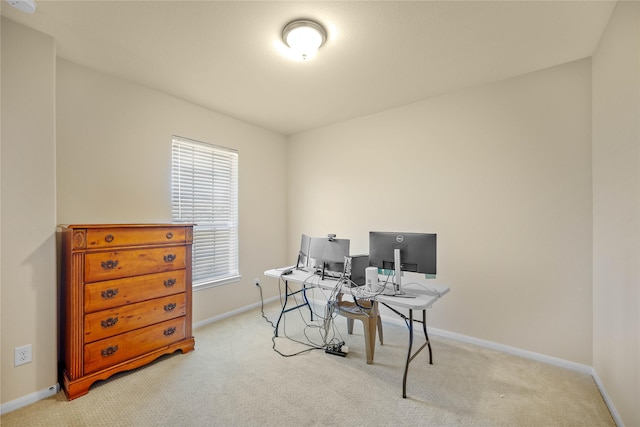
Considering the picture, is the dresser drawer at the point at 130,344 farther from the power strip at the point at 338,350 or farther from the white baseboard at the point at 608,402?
the white baseboard at the point at 608,402

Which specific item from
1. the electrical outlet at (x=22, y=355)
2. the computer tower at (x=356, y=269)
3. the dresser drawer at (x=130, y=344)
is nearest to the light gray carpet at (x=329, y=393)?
the dresser drawer at (x=130, y=344)

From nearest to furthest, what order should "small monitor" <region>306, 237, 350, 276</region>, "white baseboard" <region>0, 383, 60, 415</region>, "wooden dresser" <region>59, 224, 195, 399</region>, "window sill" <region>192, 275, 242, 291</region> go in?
"white baseboard" <region>0, 383, 60, 415</region> < "wooden dresser" <region>59, 224, 195, 399</region> < "small monitor" <region>306, 237, 350, 276</region> < "window sill" <region>192, 275, 242, 291</region>

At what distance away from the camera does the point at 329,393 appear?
2.03 metres

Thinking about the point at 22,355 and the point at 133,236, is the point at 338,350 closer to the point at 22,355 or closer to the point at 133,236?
the point at 133,236

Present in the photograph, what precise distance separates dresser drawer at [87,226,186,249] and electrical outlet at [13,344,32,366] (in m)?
0.79

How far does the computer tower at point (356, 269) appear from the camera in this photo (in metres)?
2.55

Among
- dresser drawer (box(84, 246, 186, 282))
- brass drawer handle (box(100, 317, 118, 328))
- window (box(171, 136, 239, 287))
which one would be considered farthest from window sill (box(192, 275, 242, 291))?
brass drawer handle (box(100, 317, 118, 328))

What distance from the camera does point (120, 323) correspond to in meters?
2.19

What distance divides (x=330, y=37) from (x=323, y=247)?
1.87 m

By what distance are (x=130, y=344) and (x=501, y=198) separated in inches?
143

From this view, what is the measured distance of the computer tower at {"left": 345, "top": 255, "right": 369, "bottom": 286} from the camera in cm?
255

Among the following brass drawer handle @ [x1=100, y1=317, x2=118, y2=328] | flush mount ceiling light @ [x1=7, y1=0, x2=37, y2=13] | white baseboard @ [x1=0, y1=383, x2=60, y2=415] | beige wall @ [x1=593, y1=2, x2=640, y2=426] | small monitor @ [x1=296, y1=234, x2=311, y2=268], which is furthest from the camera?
small monitor @ [x1=296, y1=234, x2=311, y2=268]

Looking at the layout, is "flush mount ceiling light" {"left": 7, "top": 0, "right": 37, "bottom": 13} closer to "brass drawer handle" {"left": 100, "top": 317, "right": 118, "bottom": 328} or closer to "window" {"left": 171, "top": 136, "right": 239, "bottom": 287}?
"window" {"left": 171, "top": 136, "right": 239, "bottom": 287}

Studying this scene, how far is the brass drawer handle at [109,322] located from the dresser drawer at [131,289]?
0.10 meters
